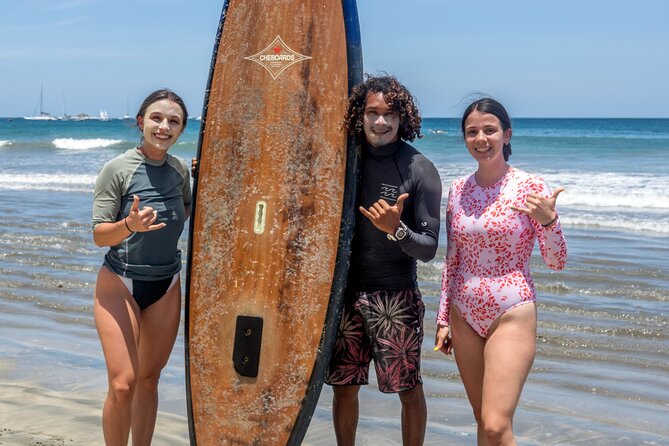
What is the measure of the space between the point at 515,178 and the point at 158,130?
1516 millimetres

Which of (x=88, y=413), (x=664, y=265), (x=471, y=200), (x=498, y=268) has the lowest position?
(x=88, y=413)

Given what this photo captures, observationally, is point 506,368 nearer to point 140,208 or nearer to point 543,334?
point 140,208

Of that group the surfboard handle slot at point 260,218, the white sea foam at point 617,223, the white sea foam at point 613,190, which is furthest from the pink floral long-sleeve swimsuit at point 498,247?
the white sea foam at point 613,190

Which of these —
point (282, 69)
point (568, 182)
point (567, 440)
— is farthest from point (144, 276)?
point (568, 182)

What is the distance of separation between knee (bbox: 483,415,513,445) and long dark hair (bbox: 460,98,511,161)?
101 centimetres

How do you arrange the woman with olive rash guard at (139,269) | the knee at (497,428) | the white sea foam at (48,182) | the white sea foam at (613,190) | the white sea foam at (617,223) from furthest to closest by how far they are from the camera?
1. the white sea foam at (48,182)
2. the white sea foam at (613,190)
3. the white sea foam at (617,223)
4. the woman with olive rash guard at (139,269)
5. the knee at (497,428)

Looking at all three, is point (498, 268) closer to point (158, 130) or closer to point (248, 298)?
point (248, 298)

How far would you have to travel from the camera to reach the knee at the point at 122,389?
345 centimetres

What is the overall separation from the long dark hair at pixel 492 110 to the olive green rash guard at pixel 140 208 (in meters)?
1.31

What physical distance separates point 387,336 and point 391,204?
1.84ft

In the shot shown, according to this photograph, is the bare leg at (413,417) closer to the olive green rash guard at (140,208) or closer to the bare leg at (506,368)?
the bare leg at (506,368)

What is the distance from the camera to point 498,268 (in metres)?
3.29

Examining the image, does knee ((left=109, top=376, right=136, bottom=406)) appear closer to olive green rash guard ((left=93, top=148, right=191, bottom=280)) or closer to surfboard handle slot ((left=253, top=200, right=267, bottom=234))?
olive green rash guard ((left=93, top=148, right=191, bottom=280))

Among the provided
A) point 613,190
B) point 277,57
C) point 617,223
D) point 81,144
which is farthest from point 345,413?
point 81,144
